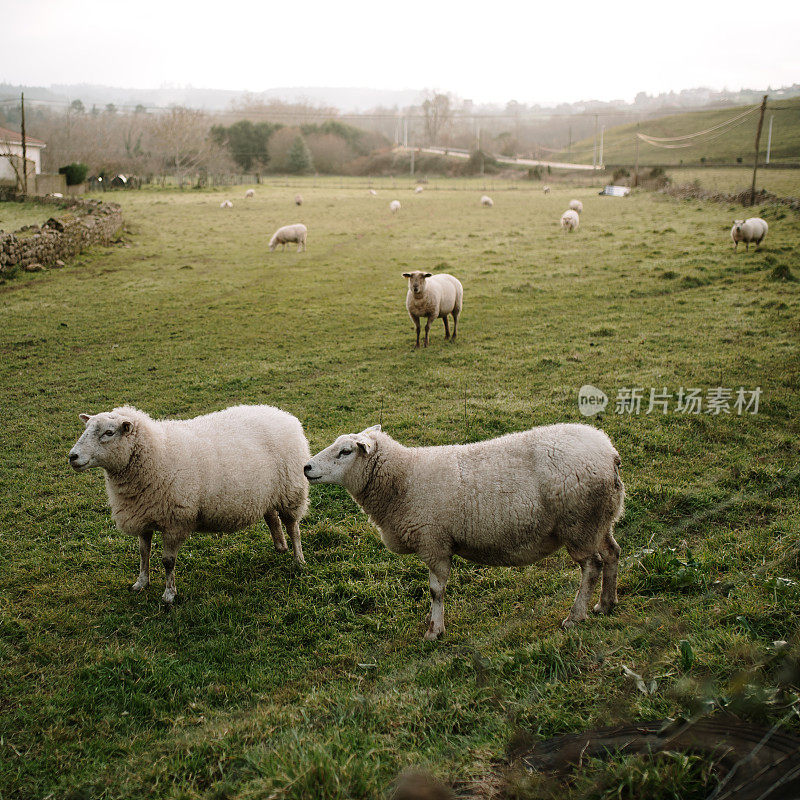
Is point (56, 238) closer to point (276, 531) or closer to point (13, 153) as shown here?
point (276, 531)

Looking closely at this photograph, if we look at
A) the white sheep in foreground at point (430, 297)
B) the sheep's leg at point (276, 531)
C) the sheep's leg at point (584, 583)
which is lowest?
the sheep's leg at point (276, 531)

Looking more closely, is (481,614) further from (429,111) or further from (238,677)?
(429,111)

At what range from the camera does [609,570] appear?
5.05 metres

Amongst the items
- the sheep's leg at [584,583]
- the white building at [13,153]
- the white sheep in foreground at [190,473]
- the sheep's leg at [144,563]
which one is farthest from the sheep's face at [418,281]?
the white building at [13,153]

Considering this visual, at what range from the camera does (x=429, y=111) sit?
115m

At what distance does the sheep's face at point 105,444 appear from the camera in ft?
17.9

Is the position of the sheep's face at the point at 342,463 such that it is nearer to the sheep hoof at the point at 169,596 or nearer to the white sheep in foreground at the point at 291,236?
the sheep hoof at the point at 169,596

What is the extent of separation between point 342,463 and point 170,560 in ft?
6.41

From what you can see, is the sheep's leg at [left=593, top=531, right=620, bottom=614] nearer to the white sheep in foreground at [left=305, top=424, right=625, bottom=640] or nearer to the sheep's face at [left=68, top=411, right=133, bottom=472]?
the white sheep in foreground at [left=305, top=424, right=625, bottom=640]

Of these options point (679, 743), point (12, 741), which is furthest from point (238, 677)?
point (679, 743)

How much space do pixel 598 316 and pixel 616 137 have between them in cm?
8962

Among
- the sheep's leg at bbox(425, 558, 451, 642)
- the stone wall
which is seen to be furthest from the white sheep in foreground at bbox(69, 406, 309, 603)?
the stone wall

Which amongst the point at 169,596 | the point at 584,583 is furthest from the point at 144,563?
the point at 584,583

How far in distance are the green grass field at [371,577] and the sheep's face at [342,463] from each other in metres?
1.14
